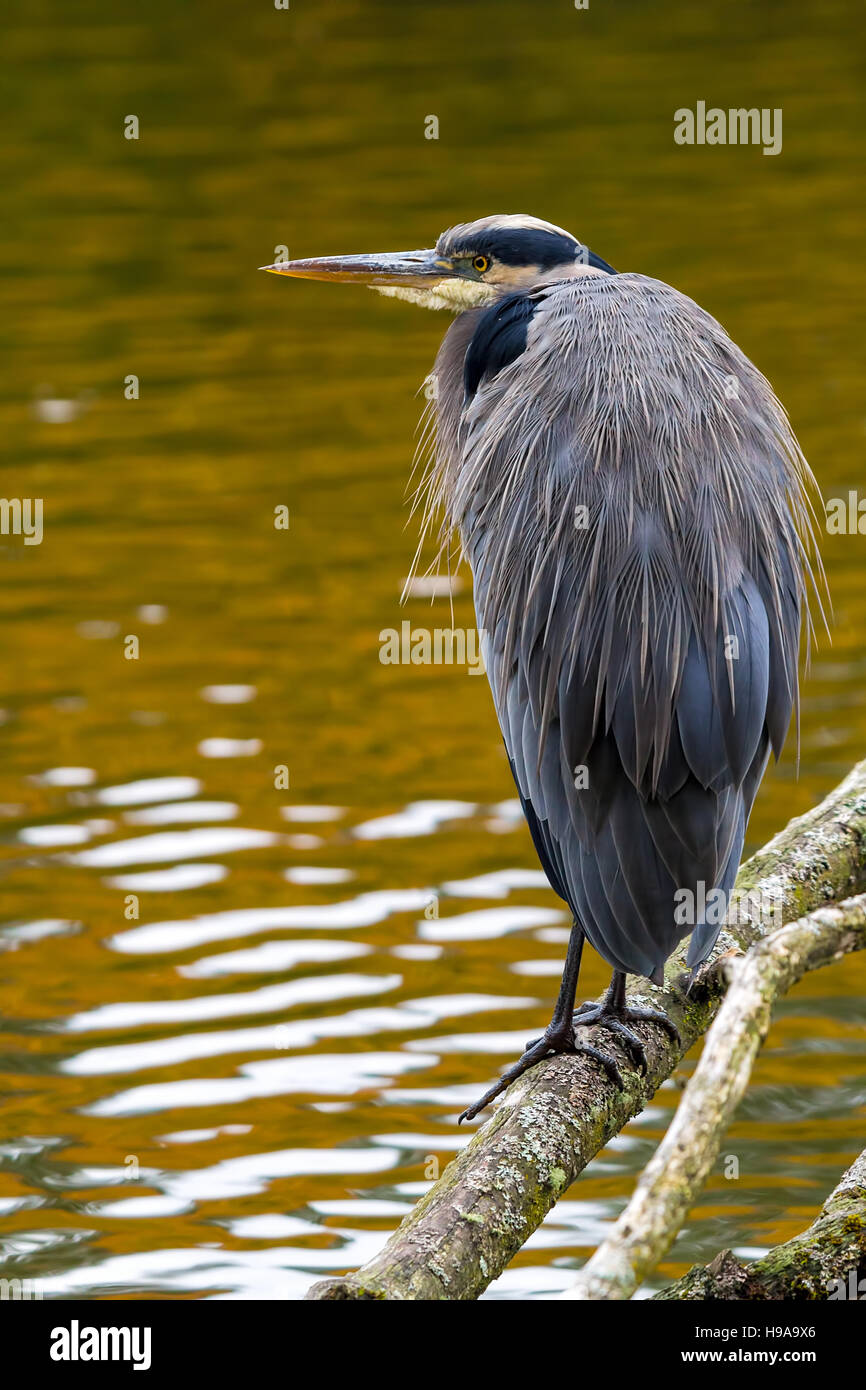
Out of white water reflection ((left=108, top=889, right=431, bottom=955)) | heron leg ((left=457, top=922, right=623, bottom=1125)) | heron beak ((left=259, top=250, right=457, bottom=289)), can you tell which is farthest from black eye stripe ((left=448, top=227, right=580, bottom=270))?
white water reflection ((left=108, top=889, right=431, bottom=955))

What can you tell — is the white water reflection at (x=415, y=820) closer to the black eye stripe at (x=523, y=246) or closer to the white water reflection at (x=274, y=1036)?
the white water reflection at (x=274, y=1036)

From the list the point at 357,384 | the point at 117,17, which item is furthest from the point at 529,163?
the point at 117,17

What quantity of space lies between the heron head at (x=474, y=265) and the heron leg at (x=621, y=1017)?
4.98ft

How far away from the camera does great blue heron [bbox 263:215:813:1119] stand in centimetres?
330

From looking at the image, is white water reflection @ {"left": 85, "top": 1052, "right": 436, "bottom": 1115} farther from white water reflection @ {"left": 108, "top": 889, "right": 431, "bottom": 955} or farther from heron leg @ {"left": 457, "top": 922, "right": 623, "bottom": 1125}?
heron leg @ {"left": 457, "top": 922, "right": 623, "bottom": 1125}

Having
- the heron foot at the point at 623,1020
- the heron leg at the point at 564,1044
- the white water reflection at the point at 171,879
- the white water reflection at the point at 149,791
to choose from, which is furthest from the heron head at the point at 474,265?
the white water reflection at the point at 149,791

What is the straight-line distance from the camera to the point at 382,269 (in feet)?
14.9

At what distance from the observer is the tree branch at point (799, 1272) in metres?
2.77

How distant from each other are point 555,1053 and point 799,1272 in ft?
2.61

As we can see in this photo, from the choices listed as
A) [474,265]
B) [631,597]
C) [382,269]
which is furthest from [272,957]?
[631,597]

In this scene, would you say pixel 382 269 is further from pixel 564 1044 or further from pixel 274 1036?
pixel 274 1036

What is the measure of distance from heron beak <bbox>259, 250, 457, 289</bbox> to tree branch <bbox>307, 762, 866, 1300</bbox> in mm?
1531

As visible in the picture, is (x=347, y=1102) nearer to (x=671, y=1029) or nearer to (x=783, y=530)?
(x=671, y=1029)

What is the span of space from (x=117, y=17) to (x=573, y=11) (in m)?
5.89
